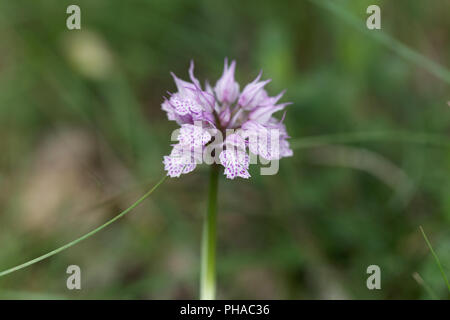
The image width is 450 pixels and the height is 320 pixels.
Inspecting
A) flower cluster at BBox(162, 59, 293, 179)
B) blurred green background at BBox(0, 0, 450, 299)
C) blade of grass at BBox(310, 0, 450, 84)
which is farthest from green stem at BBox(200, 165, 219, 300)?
blade of grass at BBox(310, 0, 450, 84)

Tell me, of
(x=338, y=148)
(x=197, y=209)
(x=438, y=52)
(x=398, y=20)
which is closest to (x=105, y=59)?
(x=197, y=209)

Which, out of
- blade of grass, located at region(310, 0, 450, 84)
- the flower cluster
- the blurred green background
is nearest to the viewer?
the flower cluster

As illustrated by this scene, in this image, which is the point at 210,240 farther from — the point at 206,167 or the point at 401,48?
the point at 401,48

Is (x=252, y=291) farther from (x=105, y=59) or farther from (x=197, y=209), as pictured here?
(x=105, y=59)

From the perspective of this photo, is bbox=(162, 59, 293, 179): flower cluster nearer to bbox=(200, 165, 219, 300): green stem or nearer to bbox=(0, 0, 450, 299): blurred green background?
bbox=(200, 165, 219, 300): green stem

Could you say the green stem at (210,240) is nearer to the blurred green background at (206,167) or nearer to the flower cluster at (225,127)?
the flower cluster at (225,127)

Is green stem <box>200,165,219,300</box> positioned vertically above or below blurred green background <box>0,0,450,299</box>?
below

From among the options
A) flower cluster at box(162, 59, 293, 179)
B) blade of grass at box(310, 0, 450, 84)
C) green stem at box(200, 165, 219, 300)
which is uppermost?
blade of grass at box(310, 0, 450, 84)
